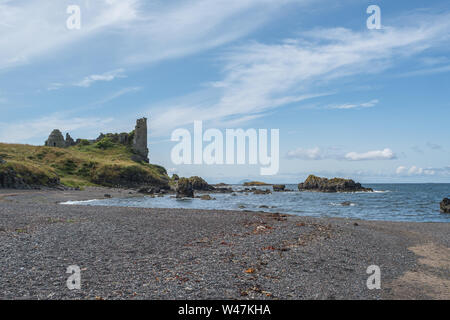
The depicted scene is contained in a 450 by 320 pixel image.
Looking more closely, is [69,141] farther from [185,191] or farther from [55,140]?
[185,191]

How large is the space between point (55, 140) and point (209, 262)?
16856cm

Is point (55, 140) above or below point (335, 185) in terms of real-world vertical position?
above

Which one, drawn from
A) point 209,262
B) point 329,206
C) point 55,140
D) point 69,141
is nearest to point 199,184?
point 329,206

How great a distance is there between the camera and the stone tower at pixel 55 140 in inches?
6319

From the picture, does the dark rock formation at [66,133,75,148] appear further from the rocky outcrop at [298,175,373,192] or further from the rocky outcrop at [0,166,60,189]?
the rocky outcrop at [298,175,373,192]

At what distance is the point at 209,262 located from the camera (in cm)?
1633

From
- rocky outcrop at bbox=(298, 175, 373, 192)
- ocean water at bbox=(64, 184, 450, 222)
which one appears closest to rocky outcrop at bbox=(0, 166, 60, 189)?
ocean water at bbox=(64, 184, 450, 222)

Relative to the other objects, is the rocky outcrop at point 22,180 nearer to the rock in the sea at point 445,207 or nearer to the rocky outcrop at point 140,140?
the rocky outcrop at point 140,140


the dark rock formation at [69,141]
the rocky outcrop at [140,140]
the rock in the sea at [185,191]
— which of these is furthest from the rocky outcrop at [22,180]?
the dark rock formation at [69,141]

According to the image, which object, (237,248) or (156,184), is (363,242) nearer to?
(237,248)

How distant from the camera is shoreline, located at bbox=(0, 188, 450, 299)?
40.6 ft

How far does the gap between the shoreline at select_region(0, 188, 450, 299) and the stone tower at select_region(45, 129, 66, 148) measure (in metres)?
149
